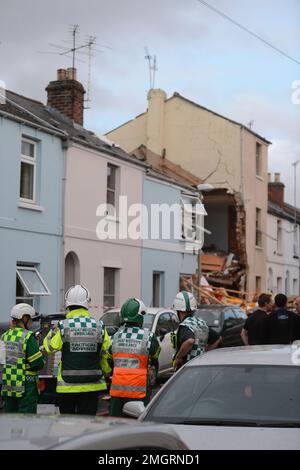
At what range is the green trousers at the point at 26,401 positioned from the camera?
7.37 m

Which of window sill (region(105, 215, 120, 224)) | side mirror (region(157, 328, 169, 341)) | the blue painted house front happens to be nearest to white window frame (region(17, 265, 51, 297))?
the blue painted house front

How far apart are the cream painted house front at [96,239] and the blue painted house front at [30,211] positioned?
56 centimetres

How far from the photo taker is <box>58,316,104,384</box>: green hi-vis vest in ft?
22.5

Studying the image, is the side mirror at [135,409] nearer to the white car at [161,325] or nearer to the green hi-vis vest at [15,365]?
the green hi-vis vest at [15,365]

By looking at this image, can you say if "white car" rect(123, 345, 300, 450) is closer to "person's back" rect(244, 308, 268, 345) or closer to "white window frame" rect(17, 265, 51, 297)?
"person's back" rect(244, 308, 268, 345)

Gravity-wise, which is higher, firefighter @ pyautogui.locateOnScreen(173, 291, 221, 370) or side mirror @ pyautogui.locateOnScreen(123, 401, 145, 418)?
firefighter @ pyautogui.locateOnScreen(173, 291, 221, 370)

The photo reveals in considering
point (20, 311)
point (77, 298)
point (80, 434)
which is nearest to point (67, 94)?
point (20, 311)

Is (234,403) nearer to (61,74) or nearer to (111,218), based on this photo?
(111,218)

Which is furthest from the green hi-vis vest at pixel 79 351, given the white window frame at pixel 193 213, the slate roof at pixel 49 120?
the white window frame at pixel 193 213

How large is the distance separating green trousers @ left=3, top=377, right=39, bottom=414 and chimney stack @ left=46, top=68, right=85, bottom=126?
52.3 ft

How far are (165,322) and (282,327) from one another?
5.03 metres
